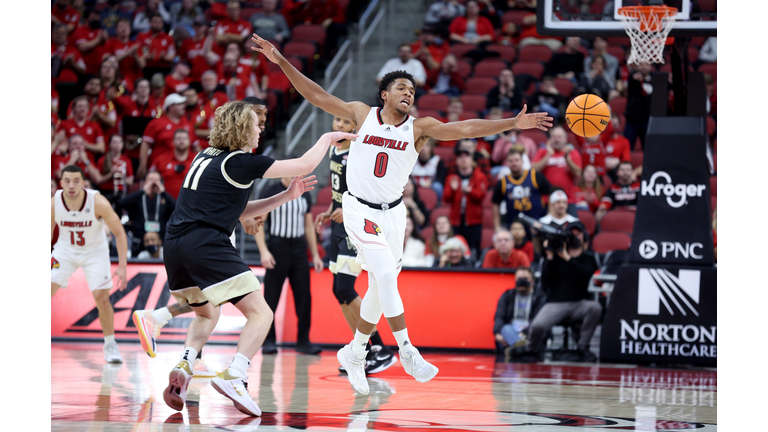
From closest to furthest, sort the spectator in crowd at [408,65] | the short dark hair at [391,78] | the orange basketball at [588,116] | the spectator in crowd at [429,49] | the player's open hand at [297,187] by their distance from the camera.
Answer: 1. the player's open hand at [297,187]
2. the short dark hair at [391,78]
3. the orange basketball at [588,116]
4. the spectator in crowd at [408,65]
5. the spectator in crowd at [429,49]

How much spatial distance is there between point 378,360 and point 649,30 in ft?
14.8

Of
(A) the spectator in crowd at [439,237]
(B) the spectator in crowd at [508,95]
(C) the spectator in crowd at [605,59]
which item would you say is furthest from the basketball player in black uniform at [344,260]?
(C) the spectator in crowd at [605,59]

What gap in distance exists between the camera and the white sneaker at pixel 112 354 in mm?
8523

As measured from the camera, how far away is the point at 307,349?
10.2 meters

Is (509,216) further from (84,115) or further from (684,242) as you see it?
(84,115)

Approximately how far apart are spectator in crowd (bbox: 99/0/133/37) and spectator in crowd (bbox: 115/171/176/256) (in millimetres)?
7205

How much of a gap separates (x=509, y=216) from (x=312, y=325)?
10.6ft

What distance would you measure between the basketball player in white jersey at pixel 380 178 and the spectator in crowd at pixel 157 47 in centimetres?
1054

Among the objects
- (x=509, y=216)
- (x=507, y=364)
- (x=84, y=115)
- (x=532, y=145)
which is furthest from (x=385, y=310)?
(x=84, y=115)

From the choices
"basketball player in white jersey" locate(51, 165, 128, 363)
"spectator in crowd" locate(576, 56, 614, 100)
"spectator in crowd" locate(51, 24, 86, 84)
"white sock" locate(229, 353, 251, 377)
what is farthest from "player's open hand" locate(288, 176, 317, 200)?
"spectator in crowd" locate(51, 24, 86, 84)

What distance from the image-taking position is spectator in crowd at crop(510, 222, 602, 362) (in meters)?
9.73

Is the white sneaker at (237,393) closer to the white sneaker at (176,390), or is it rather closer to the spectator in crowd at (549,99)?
the white sneaker at (176,390)

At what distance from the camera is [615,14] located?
9156 millimetres

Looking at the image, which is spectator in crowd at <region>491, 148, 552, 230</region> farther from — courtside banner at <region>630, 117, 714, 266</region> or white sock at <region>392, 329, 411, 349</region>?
white sock at <region>392, 329, 411, 349</region>
